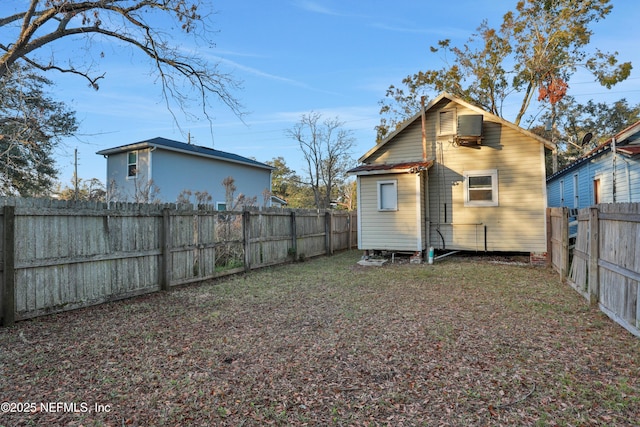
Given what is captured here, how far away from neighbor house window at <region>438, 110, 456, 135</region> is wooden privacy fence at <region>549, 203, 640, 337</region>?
19.1 ft

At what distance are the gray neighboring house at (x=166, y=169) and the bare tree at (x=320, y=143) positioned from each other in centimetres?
488

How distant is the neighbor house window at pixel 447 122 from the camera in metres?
11.4

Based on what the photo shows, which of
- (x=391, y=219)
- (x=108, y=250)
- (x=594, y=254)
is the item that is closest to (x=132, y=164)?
(x=108, y=250)

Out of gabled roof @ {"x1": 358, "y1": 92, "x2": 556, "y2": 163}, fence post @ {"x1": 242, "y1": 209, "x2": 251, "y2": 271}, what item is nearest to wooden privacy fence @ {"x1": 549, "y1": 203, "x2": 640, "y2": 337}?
gabled roof @ {"x1": 358, "y1": 92, "x2": 556, "y2": 163}

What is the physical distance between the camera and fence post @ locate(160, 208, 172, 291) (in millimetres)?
6934

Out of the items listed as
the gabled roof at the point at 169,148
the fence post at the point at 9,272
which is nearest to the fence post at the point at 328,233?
the gabled roof at the point at 169,148

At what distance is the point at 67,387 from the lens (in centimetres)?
301

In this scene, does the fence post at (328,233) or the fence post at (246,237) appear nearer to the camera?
the fence post at (246,237)

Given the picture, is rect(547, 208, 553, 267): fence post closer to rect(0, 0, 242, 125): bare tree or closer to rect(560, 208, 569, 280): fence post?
rect(560, 208, 569, 280): fence post

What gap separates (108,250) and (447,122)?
10275 millimetres

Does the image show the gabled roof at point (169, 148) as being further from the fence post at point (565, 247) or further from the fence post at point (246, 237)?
the fence post at point (565, 247)

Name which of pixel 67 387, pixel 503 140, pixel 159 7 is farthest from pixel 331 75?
pixel 67 387

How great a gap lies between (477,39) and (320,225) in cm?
1646

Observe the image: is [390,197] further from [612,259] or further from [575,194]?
[575,194]
